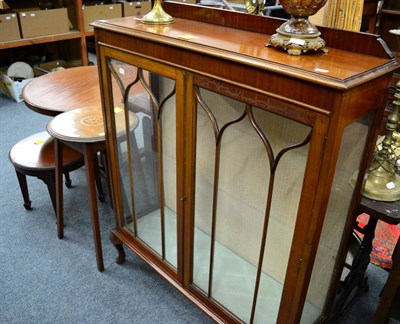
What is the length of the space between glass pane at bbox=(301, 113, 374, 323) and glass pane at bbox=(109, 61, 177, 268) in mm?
506

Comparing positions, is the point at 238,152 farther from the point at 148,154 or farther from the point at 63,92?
the point at 63,92

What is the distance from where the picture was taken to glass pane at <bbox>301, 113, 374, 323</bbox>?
86cm

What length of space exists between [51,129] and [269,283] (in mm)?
1052

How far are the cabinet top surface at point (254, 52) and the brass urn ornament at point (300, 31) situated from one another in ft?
0.06

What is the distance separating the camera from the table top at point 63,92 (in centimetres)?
196

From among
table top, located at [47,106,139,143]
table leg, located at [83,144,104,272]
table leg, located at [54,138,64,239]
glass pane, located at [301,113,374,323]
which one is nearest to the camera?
glass pane, located at [301,113,374,323]

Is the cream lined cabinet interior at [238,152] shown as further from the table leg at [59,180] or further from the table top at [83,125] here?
the table leg at [59,180]

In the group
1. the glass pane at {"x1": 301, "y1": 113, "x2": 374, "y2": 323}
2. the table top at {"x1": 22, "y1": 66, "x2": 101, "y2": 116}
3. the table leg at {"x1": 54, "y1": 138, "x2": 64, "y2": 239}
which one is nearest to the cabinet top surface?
the glass pane at {"x1": 301, "y1": 113, "x2": 374, "y2": 323}

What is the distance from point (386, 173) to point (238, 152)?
446mm

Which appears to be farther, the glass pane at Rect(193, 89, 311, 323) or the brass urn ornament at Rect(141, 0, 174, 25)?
the brass urn ornament at Rect(141, 0, 174, 25)

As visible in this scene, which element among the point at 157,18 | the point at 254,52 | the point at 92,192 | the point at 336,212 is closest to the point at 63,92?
the point at 92,192

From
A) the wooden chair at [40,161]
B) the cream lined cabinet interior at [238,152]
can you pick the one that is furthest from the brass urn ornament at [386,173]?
the wooden chair at [40,161]

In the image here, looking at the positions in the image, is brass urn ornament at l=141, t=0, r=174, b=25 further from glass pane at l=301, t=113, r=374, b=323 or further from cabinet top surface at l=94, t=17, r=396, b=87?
glass pane at l=301, t=113, r=374, b=323

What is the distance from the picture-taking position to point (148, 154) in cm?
137
